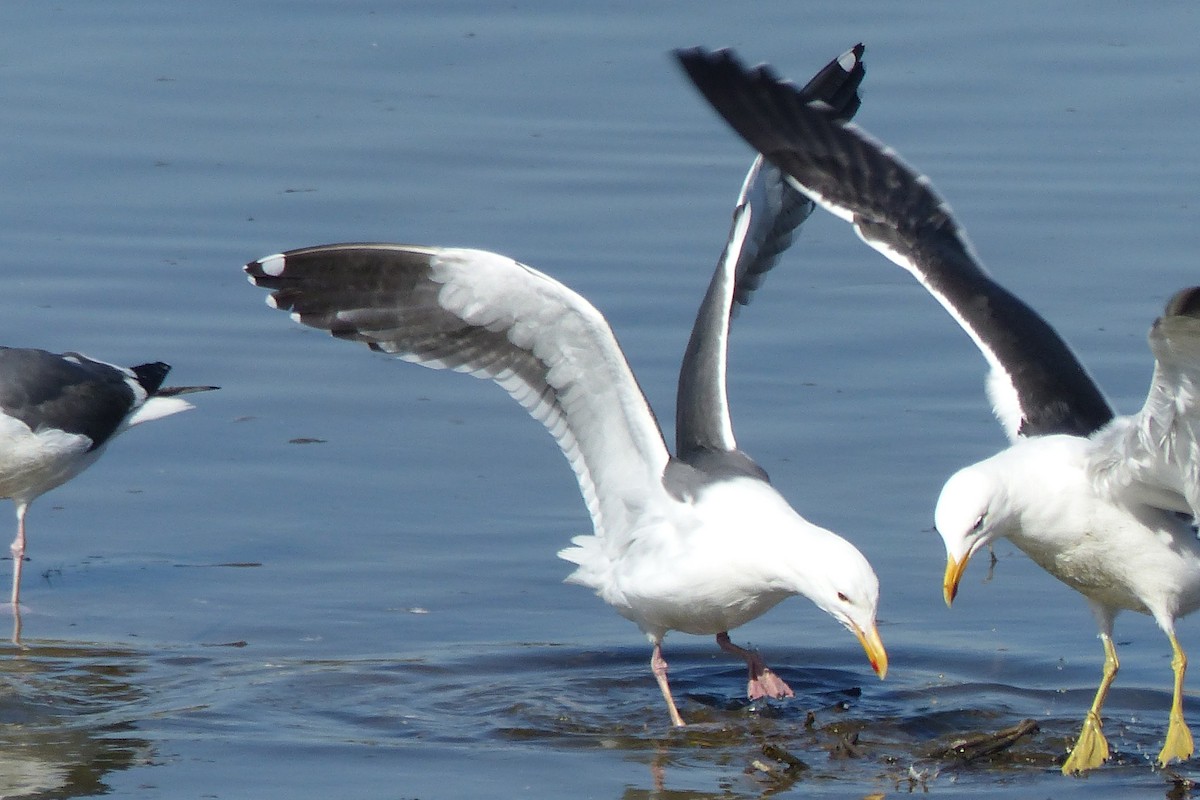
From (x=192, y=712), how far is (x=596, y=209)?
6.05 m

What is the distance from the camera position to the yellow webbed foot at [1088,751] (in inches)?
277

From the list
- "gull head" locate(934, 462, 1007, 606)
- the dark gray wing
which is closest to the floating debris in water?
"gull head" locate(934, 462, 1007, 606)

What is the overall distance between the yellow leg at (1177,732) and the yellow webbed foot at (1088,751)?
19 cm

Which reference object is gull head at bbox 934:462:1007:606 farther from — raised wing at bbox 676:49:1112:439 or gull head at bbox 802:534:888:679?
raised wing at bbox 676:49:1112:439

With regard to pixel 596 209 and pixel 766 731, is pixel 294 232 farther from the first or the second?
pixel 766 731

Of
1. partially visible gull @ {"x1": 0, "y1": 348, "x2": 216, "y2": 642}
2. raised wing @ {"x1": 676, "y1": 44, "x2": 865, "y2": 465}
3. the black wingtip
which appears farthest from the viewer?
partially visible gull @ {"x1": 0, "y1": 348, "x2": 216, "y2": 642}

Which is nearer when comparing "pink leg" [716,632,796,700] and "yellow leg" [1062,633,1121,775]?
"yellow leg" [1062,633,1121,775]

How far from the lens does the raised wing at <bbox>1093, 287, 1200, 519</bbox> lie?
19.7ft

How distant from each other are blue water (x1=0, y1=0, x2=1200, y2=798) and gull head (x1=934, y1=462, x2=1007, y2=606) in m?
0.71

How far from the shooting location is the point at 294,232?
12.3 m

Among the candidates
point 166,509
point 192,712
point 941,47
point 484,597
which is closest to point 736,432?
point 484,597

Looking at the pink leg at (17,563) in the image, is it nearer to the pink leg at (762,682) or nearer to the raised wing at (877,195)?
the pink leg at (762,682)

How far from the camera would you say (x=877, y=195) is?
839cm

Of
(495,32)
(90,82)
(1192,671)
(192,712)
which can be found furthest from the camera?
(495,32)
